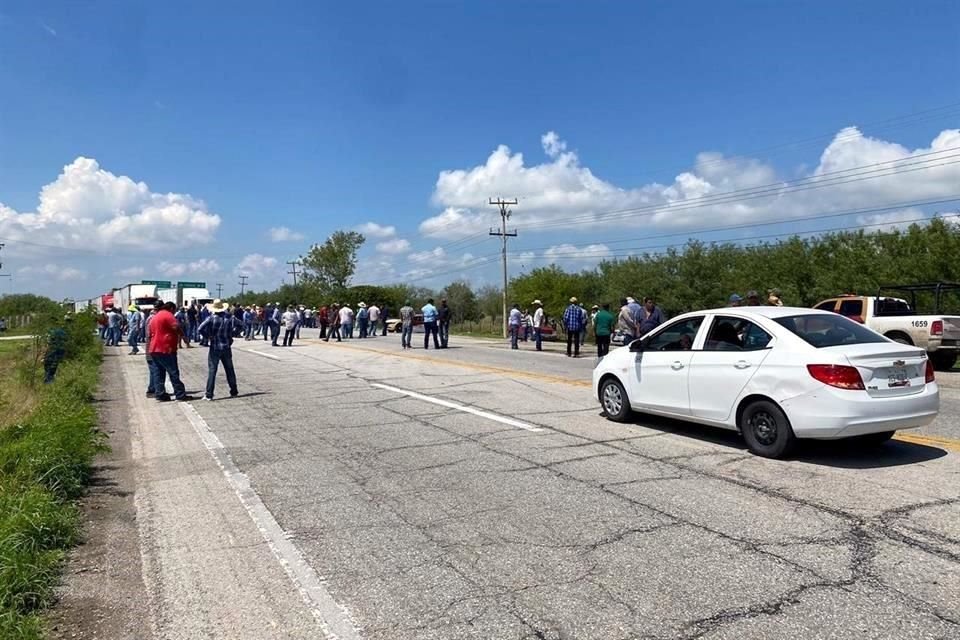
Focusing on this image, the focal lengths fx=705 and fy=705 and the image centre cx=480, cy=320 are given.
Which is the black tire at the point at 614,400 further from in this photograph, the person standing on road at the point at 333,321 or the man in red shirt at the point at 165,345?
the person standing on road at the point at 333,321

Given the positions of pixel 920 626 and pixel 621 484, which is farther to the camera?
pixel 621 484

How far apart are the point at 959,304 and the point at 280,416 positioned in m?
27.8

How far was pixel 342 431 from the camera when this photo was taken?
356 inches

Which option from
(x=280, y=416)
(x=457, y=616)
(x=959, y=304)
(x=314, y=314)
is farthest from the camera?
(x=314, y=314)

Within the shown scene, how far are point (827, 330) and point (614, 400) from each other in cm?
291

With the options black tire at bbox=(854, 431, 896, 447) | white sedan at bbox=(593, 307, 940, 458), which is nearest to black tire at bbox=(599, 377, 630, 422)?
white sedan at bbox=(593, 307, 940, 458)

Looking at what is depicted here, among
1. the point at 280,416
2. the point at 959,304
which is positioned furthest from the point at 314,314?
the point at 280,416

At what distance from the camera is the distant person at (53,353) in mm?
15656

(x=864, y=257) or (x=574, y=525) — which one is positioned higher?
(x=864, y=257)

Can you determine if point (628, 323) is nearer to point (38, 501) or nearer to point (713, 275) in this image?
point (38, 501)

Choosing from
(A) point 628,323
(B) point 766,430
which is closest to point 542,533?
(B) point 766,430

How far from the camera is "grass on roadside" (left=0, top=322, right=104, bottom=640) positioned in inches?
155

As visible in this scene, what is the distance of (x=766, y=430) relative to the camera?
22.7ft

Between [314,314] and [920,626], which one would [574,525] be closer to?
[920,626]
